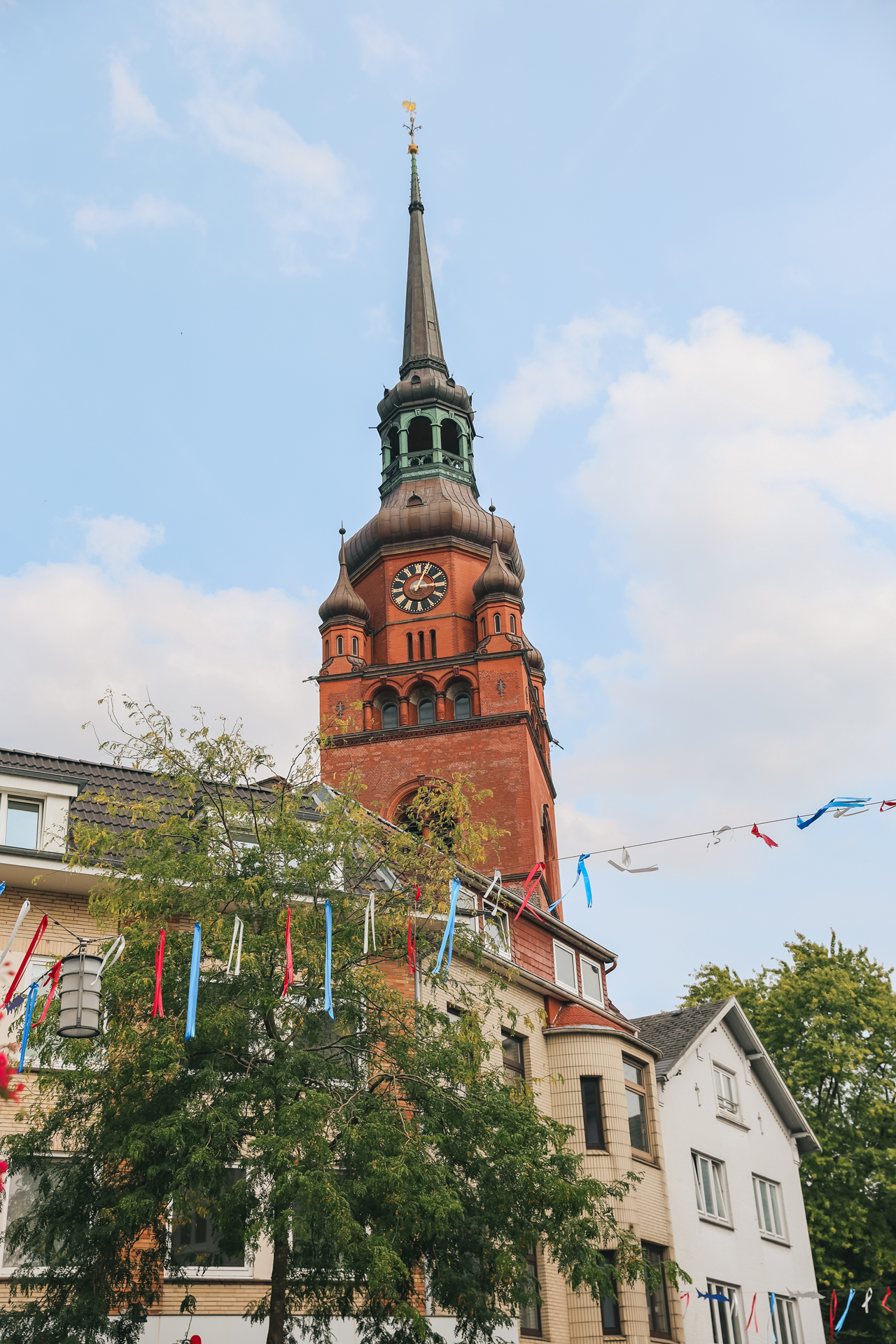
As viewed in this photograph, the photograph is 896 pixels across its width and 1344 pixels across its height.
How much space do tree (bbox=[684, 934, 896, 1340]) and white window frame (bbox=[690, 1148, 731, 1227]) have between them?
23.8 ft

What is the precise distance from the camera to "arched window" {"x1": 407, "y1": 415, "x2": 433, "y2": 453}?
75875 mm

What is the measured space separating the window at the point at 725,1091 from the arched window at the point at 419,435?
146 feet

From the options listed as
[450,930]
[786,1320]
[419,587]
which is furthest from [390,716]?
[450,930]

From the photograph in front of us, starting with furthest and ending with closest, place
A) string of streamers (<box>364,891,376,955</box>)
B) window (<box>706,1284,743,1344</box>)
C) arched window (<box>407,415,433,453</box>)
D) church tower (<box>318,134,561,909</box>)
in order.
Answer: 1. arched window (<box>407,415,433,453</box>)
2. church tower (<box>318,134,561,909</box>)
3. window (<box>706,1284,743,1344</box>)
4. string of streamers (<box>364,891,376,955</box>)

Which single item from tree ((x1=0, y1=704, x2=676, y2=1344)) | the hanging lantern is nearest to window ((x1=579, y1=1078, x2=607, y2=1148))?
tree ((x1=0, y1=704, x2=676, y2=1344))

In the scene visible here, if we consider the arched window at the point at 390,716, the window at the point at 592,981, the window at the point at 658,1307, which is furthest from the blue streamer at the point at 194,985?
the arched window at the point at 390,716

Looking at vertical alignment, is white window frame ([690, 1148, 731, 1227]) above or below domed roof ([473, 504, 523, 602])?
below

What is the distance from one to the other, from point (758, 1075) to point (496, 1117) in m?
23.0

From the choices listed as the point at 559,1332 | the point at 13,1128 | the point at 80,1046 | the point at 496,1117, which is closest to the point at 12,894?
the point at 13,1128

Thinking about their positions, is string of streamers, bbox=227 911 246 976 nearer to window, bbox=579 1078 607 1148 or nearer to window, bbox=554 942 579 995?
window, bbox=579 1078 607 1148

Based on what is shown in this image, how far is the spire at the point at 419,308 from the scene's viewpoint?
259ft

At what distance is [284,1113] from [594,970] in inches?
824

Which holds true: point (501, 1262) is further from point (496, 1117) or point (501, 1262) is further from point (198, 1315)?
point (198, 1315)

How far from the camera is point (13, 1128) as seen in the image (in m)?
21.5
